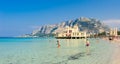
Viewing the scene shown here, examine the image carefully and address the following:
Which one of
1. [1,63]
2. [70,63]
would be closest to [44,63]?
[70,63]

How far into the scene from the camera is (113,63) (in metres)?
25.2

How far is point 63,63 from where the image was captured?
85.4 feet

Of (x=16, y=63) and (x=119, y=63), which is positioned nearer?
(x=119, y=63)

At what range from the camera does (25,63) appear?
86.7ft

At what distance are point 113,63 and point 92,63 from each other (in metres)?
2.31

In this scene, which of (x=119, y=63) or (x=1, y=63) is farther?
(x=1, y=63)

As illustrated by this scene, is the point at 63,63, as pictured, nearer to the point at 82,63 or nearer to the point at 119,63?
the point at 82,63

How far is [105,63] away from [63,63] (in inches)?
182


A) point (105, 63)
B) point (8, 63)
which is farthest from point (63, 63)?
point (8, 63)

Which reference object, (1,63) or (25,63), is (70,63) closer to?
(25,63)

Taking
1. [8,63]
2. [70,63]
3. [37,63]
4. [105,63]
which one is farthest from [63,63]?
[8,63]

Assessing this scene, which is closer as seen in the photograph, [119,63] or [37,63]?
[119,63]

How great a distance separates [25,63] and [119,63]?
10346mm

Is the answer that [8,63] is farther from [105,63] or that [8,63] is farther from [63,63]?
[105,63]
